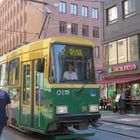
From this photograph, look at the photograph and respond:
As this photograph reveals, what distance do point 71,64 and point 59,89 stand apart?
987 mm

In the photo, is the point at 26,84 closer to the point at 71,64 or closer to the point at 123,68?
the point at 71,64

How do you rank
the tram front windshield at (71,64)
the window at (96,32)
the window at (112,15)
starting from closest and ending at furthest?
the tram front windshield at (71,64)
the window at (112,15)
the window at (96,32)

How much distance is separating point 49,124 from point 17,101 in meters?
3.10

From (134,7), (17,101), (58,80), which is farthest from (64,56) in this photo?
(134,7)

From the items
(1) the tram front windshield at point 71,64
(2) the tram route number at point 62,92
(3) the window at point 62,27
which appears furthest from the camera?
(3) the window at point 62,27

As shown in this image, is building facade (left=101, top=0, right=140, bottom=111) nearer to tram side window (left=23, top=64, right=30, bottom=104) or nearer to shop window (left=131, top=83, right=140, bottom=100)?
shop window (left=131, top=83, right=140, bottom=100)

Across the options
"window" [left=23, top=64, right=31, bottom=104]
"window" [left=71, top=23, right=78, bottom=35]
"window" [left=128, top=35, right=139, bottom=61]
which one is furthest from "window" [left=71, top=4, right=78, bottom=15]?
"window" [left=23, top=64, right=31, bottom=104]

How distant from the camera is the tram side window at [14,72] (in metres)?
15.0

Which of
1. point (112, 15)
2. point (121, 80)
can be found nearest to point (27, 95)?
point (121, 80)

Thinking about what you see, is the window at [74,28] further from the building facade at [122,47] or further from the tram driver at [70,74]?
the tram driver at [70,74]

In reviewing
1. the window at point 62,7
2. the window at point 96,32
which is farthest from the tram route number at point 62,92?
the window at point 96,32

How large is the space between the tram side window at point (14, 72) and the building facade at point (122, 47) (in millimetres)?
12436

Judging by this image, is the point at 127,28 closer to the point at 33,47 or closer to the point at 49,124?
the point at 33,47

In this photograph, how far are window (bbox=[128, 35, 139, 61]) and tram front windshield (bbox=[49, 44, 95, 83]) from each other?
49.8ft
